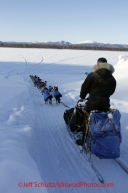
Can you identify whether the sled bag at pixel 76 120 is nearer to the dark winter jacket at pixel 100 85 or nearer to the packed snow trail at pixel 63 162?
the packed snow trail at pixel 63 162

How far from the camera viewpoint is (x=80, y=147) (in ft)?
14.7

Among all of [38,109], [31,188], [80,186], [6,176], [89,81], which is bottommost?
[38,109]

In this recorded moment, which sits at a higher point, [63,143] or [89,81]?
[89,81]

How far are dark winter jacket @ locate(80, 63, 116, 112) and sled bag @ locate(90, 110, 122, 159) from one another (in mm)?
233

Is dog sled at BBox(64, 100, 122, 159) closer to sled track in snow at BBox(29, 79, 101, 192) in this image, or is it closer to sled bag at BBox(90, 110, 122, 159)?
sled bag at BBox(90, 110, 122, 159)

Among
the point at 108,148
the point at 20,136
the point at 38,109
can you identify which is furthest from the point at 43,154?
the point at 38,109

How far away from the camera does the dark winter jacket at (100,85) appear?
366cm

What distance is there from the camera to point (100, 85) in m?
3.69

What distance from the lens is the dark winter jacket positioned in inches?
144

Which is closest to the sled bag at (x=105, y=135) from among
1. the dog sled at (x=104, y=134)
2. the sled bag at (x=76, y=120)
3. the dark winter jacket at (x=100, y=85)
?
the dog sled at (x=104, y=134)

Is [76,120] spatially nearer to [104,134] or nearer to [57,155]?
[57,155]

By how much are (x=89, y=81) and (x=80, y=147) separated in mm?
1517

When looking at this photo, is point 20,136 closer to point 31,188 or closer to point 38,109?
point 31,188

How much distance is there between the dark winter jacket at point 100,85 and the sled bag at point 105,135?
233 mm
